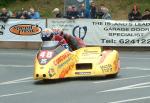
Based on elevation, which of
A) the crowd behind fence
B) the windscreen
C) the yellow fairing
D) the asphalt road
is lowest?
the asphalt road

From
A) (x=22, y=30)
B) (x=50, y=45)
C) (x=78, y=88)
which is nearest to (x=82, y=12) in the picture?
(x=22, y=30)

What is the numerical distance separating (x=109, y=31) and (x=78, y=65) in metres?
A: 9.88

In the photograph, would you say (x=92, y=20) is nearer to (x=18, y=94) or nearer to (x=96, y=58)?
(x=96, y=58)

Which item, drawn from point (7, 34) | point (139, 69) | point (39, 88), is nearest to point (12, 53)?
point (7, 34)

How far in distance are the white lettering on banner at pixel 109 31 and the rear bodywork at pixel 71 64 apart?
9.04 m

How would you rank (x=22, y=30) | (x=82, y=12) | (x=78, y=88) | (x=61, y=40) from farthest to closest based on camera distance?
1. (x=22, y=30)
2. (x=82, y=12)
3. (x=61, y=40)
4. (x=78, y=88)

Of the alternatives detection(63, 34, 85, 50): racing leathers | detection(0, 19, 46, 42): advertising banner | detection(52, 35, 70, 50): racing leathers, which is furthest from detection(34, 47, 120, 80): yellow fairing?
detection(0, 19, 46, 42): advertising banner

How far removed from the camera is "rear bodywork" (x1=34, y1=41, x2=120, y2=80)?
58.7ft

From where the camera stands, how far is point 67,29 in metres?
28.8

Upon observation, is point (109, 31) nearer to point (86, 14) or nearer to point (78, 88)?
point (86, 14)

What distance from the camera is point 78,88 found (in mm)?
16844

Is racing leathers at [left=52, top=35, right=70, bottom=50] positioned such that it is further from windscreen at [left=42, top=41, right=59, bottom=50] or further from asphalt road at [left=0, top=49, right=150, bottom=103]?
asphalt road at [left=0, top=49, right=150, bottom=103]

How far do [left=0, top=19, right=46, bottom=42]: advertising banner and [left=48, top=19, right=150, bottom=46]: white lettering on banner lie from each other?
874mm

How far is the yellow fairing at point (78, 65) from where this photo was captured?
58.7 ft
